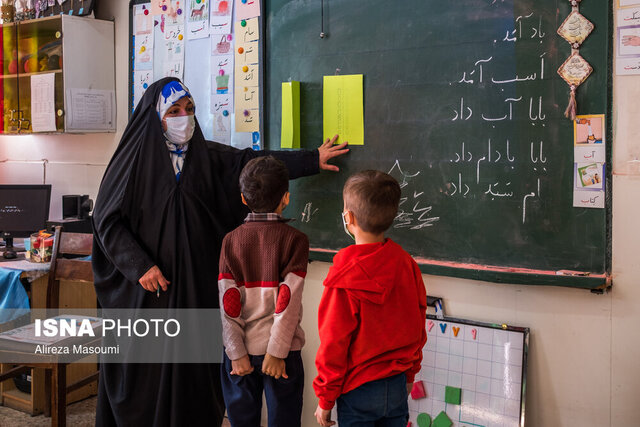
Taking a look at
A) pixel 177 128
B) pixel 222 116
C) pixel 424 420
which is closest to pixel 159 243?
pixel 177 128

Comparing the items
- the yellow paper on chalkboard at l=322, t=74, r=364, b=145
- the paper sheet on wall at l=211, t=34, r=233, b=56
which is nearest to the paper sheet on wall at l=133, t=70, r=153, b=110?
the paper sheet on wall at l=211, t=34, r=233, b=56

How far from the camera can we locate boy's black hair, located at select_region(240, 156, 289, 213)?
5.68 feet

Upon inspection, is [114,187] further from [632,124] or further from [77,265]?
[632,124]

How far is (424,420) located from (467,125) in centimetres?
112

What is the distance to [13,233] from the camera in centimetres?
335

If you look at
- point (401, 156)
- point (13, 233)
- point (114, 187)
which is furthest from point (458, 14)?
point (13, 233)

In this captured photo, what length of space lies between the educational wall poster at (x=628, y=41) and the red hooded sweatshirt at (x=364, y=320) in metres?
1.01

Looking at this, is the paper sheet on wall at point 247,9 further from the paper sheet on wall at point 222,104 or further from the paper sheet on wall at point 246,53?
the paper sheet on wall at point 222,104

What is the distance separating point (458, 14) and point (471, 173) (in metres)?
0.58

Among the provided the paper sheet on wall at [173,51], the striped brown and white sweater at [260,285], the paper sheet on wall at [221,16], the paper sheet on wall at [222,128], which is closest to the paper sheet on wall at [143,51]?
the paper sheet on wall at [173,51]

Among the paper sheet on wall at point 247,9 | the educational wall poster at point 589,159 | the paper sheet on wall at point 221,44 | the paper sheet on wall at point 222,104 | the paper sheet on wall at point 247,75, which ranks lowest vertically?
the educational wall poster at point 589,159

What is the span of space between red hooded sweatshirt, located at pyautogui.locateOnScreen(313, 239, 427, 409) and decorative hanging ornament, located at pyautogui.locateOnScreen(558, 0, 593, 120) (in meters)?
0.88

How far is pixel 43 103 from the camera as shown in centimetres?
326

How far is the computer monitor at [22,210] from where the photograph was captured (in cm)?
335
